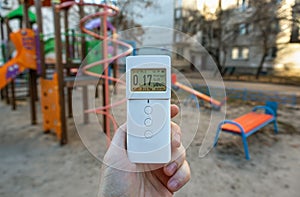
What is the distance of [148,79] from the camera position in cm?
38

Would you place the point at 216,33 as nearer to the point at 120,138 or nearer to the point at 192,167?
the point at 192,167

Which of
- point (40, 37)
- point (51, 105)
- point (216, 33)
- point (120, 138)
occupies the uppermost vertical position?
point (216, 33)

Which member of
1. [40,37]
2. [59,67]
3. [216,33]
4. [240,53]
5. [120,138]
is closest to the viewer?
[120,138]

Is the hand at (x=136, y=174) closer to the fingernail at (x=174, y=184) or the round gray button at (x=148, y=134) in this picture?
the fingernail at (x=174, y=184)

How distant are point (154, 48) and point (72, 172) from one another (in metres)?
1.57

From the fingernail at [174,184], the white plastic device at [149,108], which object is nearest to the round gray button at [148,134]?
the white plastic device at [149,108]

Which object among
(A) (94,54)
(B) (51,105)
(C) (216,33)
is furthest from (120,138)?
(C) (216,33)

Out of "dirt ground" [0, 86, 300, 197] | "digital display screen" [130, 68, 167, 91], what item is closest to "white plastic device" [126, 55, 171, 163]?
"digital display screen" [130, 68, 167, 91]

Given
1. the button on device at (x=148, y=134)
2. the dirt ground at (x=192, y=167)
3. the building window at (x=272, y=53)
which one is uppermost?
the building window at (x=272, y=53)

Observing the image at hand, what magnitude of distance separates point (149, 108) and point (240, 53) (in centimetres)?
948

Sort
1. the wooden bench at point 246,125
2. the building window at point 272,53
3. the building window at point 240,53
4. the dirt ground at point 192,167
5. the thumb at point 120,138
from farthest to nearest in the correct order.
Result: 1. the building window at point 240,53
2. the building window at point 272,53
3. the wooden bench at point 246,125
4. the dirt ground at point 192,167
5. the thumb at point 120,138

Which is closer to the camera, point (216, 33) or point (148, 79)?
point (148, 79)

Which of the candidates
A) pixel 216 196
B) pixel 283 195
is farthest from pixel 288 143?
pixel 216 196

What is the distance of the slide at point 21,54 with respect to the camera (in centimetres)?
248
